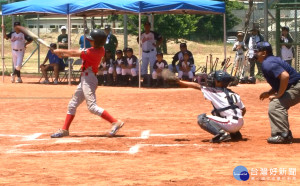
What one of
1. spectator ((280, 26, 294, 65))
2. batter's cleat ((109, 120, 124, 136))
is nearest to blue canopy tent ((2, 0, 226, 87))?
spectator ((280, 26, 294, 65))

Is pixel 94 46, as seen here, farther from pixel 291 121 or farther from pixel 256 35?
pixel 256 35

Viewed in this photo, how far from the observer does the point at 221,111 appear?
9617mm

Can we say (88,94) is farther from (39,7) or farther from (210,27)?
(210,27)

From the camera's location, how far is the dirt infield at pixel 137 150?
718cm

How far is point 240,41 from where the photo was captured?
21.5 m

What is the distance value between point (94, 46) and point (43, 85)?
11803 mm

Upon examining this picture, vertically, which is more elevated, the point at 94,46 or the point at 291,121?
the point at 94,46

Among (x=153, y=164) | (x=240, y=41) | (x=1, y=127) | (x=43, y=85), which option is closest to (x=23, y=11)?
(x=43, y=85)

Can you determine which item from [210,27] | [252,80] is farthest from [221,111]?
[210,27]

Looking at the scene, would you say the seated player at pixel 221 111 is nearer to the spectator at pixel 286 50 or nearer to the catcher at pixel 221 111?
the catcher at pixel 221 111

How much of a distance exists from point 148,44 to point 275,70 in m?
12.4

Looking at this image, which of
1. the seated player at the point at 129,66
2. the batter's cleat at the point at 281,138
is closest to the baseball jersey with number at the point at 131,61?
the seated player at the point at 129,66

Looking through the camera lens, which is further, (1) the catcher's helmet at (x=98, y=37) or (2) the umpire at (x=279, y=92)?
(1) the catcher's helmet at (x=98, y=37)

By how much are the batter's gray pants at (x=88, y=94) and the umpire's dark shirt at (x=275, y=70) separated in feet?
8.47
